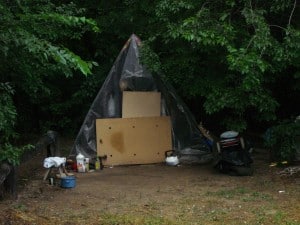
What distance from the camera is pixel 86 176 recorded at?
9.48 metres

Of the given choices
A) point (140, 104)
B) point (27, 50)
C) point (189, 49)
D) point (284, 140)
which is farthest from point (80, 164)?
point (27, 50)

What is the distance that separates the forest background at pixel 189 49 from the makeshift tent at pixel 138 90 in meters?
0.68

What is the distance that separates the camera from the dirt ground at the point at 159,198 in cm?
607

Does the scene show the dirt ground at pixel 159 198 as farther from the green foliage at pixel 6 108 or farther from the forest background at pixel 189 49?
the green foliage at pixel 6 108

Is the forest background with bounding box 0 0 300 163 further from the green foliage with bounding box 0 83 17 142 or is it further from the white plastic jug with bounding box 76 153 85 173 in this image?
the white plastic jug with bounding box 76 153 85 173

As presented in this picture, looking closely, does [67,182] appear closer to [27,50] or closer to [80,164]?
[80,164]

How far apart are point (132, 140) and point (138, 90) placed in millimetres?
1111

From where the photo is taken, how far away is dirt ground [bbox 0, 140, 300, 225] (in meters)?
6.07

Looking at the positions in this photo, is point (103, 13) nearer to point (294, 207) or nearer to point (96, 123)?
point (96, 123)

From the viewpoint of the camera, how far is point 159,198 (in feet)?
24.4

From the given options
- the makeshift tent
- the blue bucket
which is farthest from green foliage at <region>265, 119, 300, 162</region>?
the blue bucket

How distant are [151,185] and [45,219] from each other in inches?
111

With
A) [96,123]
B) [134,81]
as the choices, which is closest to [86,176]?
[96,123]

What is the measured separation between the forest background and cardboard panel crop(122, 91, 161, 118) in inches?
29.6
